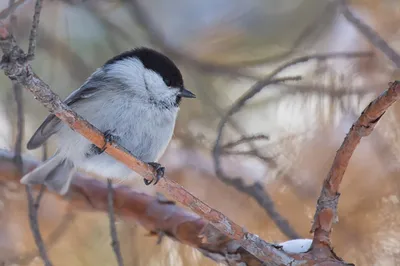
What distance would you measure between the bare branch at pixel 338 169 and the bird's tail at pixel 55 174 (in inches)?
38.1

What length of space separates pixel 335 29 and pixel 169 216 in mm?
909

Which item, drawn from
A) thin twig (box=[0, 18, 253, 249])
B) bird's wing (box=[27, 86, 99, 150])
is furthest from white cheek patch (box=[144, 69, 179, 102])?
thin twig (box=[0, 18, 253, 249])

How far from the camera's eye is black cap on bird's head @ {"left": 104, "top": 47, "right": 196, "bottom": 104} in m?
1.91

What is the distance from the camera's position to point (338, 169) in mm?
1266

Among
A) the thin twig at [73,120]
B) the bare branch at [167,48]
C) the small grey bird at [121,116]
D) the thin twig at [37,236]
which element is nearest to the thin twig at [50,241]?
the small grey bird at [121,116]

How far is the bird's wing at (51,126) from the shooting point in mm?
1801

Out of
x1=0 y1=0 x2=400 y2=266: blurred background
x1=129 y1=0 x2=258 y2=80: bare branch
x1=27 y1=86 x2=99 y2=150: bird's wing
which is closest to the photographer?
x1=0 y1=0 x2=400 y2=266: blurred background

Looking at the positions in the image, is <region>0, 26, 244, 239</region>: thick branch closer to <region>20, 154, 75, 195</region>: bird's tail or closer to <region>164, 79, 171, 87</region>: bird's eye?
<region>164, 79, 171, 87</region>: bird's eye

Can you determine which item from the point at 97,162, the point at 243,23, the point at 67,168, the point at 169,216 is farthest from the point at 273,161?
the point at 243,23

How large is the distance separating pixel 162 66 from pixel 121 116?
1.05 feet

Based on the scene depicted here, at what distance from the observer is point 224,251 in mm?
1456

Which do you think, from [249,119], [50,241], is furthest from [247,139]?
[50,241]

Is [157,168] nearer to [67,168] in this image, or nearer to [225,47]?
[67,168]

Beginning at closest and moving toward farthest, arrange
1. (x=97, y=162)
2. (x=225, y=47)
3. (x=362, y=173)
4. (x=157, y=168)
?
(x=157, y=168) < (x=362, y=173) < (x=97, y=162) < (x=225, y=47)
